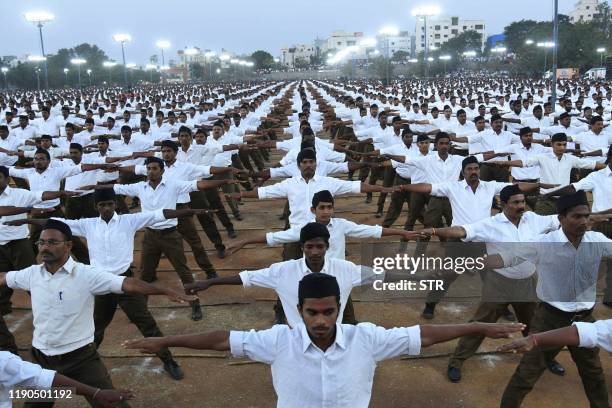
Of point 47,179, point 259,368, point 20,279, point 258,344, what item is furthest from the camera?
point 47,179

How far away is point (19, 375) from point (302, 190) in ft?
12.8

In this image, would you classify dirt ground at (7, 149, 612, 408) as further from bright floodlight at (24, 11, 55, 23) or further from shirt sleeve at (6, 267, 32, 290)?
bright floodlight at (24, 11, 55, 23)

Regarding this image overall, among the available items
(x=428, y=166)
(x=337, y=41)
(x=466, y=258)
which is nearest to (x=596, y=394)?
(x=466, y=258)

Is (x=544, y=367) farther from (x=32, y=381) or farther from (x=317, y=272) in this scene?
(x=32, y=381)

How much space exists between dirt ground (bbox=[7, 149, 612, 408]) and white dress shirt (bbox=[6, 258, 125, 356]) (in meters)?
1.21

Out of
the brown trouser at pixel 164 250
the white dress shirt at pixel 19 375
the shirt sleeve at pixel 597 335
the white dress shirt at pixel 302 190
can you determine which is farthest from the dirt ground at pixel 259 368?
the white dress shirt at pixel 19 375

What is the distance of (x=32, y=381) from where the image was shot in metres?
2.92

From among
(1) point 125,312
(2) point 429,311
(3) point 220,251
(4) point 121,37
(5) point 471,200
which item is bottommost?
(2) point 429,311

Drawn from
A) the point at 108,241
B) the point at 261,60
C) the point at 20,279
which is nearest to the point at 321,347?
the point at 20,279

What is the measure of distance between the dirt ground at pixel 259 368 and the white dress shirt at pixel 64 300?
3.99 ft

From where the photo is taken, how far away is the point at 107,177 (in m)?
10.1

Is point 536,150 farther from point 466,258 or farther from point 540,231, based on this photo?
point 540,231

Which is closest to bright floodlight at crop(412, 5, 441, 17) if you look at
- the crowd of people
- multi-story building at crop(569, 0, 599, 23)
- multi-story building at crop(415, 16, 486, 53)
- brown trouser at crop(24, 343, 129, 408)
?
the crowd of people

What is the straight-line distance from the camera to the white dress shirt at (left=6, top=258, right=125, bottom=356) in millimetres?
3766
